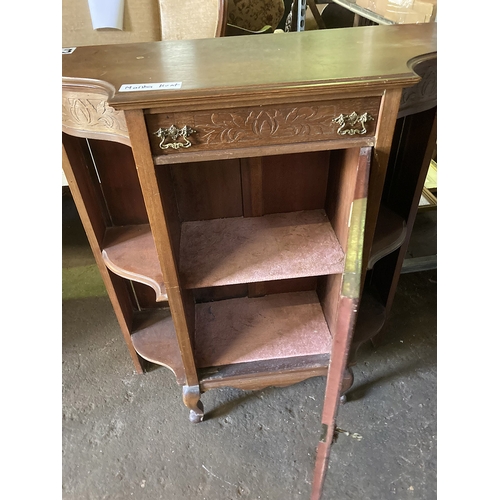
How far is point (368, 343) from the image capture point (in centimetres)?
159

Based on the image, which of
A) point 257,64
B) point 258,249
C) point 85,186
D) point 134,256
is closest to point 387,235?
point 258,249

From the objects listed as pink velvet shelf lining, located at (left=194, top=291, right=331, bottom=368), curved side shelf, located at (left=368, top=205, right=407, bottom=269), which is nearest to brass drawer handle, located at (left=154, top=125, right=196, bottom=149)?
curved side shelf, located at (left=368, top=205, right=407, bottom=269)

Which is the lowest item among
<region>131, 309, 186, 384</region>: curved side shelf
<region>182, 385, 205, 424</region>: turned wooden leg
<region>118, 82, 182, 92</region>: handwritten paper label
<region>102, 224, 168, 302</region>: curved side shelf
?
<region>182, 385, 205, 424</region>: turned wooden leg

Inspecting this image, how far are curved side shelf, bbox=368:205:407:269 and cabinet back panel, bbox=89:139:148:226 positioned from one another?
69cm

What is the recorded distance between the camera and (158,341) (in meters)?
1.38

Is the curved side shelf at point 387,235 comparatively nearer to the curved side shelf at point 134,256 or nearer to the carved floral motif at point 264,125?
the carved floral motif at point 264,125

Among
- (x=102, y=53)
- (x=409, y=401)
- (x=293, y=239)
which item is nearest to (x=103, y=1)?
(x=102, y=53)

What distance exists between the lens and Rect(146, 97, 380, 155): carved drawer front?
76cm

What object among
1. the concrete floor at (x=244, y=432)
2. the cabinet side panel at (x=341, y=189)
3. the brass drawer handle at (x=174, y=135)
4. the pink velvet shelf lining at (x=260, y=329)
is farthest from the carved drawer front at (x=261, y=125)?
the concrete floor at (x=244, y=432)

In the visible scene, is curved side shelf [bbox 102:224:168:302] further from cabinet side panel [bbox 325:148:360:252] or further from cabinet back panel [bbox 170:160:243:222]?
cabinet side panel [bbox 325:148:360:252]

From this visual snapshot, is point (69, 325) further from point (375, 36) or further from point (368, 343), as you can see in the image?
point (375, 36)

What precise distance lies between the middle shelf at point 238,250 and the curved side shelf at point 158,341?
32 centimetres

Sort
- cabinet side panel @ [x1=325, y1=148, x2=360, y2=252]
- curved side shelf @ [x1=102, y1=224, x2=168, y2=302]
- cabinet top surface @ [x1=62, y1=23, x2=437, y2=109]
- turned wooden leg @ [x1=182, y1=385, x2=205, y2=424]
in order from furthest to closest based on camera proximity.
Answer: turned wooden leg @ [x1=182, y1=385, x2=205, y2=424], curved side shelf @ [x1=102, y1=224, x2=168, y2=302], cabinet side panel @ [x1=325, y1=148, x2=360, y2=252], cabinet top surface @ [x1=62, y1=23, x2=437, y2=109]

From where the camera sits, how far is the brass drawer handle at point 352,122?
79cm
